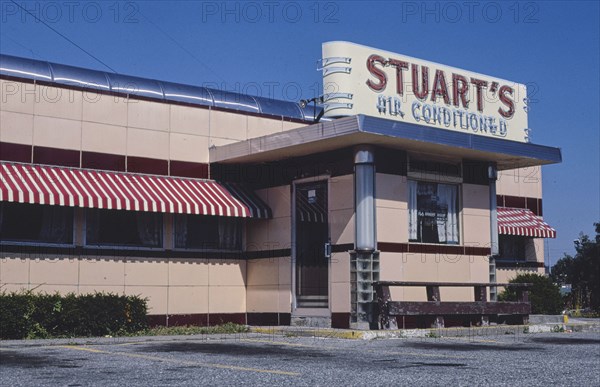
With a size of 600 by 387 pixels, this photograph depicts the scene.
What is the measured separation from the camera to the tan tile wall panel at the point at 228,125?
20.3 meters

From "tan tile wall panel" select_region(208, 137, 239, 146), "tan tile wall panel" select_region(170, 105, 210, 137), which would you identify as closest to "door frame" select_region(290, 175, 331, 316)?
"tan tile wall panel" select_region(208, 137, 239, 146)

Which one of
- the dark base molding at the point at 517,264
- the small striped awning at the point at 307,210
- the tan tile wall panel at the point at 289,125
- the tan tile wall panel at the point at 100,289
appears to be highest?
the tan tile wall panel at the point at 289,125

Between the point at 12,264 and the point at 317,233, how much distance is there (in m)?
7.50

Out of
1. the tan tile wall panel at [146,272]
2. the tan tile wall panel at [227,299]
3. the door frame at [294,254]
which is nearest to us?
the door frame at [294,254]

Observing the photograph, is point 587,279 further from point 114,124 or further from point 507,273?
point 114,124

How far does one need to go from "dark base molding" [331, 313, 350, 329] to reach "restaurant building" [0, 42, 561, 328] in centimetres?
3

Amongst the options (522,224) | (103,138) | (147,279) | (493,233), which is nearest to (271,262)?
(147,279)

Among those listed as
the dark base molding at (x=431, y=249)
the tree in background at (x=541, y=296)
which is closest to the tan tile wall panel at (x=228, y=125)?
the dark base molding at (x=431, y=249)

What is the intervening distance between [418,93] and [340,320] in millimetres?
5734

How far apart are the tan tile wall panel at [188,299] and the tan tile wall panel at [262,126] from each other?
4.39 metres

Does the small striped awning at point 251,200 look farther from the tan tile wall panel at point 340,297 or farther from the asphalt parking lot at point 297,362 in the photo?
the asphalt parking lot at point 297,362

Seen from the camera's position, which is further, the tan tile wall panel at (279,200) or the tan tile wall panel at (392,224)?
the tan tile wall panel at (279,200)

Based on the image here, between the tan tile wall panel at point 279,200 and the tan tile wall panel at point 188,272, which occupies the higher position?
the tan tile wall panel at point 279,200

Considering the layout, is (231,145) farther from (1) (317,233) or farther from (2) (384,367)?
(2) (384,367)
